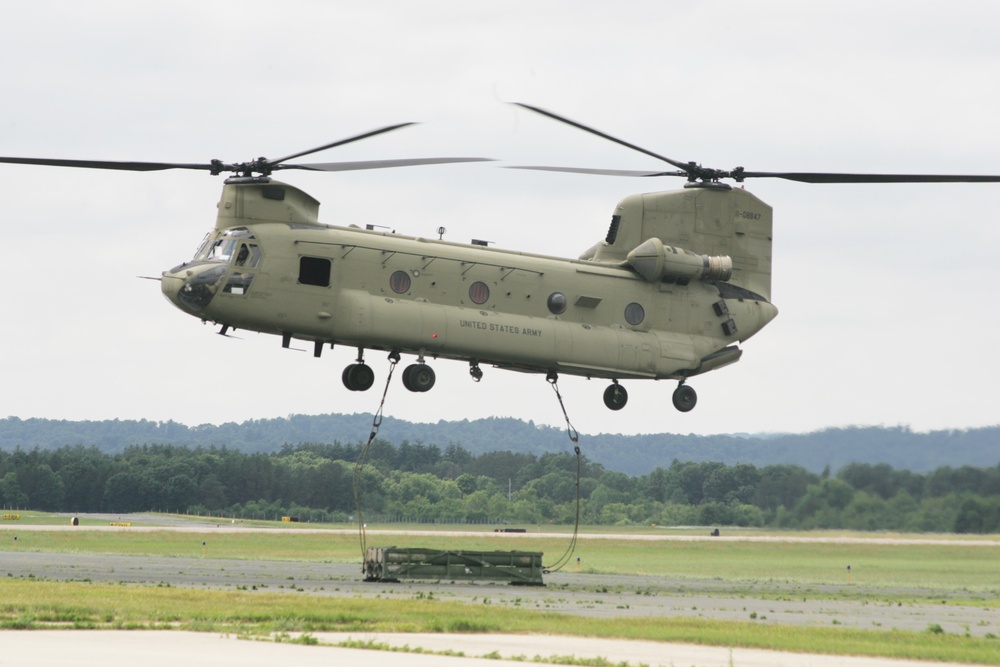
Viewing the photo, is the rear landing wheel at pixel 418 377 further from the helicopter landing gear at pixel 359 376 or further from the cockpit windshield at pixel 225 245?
the cockpit windshield at pixel 225 245

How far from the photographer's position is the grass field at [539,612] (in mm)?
30391

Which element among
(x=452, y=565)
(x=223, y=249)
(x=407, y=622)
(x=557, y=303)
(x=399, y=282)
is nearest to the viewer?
(x=407, y=622)

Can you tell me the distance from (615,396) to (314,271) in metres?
9.07

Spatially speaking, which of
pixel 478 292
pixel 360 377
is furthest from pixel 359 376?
pixel 478 292

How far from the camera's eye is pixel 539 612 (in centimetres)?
3469

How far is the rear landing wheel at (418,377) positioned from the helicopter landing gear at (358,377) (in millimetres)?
902

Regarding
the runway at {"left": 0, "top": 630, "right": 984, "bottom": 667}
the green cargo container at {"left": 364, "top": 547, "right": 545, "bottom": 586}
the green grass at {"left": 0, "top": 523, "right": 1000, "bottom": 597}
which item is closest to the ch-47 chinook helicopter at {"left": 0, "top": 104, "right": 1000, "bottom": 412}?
the runway at {"left": 0, "top": 630, "right": 984, "bottom": 667}

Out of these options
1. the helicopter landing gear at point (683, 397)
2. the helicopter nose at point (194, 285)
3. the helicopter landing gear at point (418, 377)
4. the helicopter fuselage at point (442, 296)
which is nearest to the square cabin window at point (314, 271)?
the helicopter fuselage at point (442, 296)

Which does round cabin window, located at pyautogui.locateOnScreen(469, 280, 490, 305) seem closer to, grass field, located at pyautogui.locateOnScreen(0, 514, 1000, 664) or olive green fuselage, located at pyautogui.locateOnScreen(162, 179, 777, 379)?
olive green fuselage, located at pyautogui.locateOnScreen(162, 179, 777, 379)

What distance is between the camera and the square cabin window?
32438 mm

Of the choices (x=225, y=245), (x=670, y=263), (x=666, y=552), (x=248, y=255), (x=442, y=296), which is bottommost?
(x=666, y=552)

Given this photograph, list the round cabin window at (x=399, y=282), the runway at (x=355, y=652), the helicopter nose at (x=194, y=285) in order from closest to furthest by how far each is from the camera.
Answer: the runway at (x=355, y=652) < the helicopter nose at (x=194, y=285) < the round cabin window at (x=399, y=282)

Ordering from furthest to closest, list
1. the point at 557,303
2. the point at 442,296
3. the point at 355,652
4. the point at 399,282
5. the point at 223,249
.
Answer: the point at 557,303 < the point at 442,296 < the point at 399,282 < the point at 223,249 < the point at 355,652

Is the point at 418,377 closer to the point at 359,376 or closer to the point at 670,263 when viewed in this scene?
the point at 359,376
